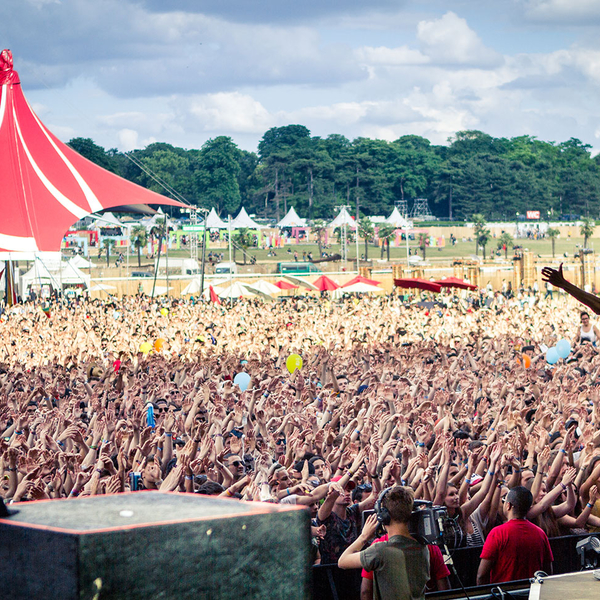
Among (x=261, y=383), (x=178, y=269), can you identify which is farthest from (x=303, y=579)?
(x=178, y=269)

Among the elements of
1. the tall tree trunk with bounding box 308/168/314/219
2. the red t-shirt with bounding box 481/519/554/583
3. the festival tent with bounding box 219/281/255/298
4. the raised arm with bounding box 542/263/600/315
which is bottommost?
the red t-shirt with bounding box 481/519/554/583

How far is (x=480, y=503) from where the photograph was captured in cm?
480

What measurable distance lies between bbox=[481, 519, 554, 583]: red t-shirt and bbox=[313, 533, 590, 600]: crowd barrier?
22 centimetres

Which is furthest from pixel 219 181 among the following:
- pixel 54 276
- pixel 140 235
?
pixel 54 276

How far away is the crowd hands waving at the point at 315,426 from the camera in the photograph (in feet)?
15.7

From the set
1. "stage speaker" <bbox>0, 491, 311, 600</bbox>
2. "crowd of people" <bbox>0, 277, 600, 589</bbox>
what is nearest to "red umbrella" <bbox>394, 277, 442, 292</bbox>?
"crowd of people" <bbox>0, 277, 600, 589</bbox>

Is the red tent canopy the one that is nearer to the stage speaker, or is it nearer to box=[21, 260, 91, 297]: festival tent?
box=[21, 260, 91, 297]: festival tent

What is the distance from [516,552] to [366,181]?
4404 inches

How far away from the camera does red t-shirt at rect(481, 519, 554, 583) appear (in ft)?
12.9

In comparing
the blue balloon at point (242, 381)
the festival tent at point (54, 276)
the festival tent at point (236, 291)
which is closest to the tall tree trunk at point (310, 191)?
the festival tent at point (54, 276)

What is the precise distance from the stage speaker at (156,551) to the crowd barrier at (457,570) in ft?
8.72

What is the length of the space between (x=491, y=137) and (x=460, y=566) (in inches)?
5898

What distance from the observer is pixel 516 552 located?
13.0ft

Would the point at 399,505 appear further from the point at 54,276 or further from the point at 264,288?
the point at 54,276
